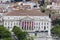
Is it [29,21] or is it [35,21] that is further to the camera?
[29,21]

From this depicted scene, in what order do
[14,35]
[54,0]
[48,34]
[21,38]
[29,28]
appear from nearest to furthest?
[21,38] < [14,35] < [48,34] < [29,28] < [54,0]

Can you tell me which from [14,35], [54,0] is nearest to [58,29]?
[14,35]

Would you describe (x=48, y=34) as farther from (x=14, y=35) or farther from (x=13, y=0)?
(x=13, y=0)

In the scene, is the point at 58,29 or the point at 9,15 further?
the point at 9,15

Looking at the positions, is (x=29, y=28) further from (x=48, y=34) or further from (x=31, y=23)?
(x=48, y=34)

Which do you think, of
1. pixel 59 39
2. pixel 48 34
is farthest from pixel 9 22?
pixel 59 39

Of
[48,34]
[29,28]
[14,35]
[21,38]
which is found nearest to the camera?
[21,38]
